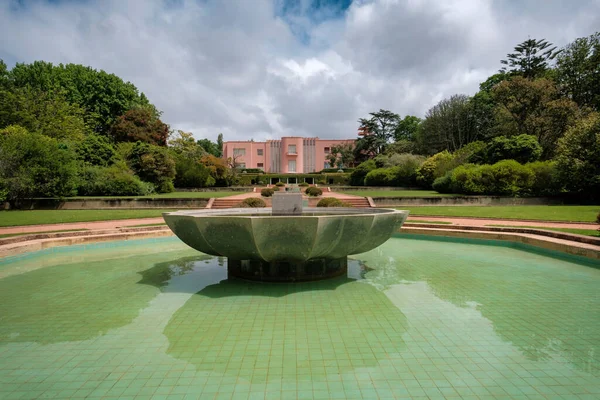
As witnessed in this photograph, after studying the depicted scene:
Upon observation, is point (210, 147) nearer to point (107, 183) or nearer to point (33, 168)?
point (107, 183)

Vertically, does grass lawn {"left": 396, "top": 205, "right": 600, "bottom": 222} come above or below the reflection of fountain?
below

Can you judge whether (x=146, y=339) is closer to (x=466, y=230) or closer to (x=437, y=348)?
(x=437, y=348)

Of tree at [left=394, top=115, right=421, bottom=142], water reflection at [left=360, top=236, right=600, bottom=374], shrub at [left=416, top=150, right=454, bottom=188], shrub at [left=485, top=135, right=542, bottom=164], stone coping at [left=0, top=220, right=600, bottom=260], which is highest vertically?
tree at [left=394, top=115, right=421, bottom=142]

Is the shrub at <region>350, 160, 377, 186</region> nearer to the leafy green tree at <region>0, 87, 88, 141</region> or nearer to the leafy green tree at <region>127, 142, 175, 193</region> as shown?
the leafy green tree at <region>127, 142, 175, 193</region>

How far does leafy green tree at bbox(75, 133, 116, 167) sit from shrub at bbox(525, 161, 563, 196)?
28668mm

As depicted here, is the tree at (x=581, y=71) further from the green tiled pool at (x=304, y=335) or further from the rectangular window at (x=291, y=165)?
the rectangular window at (x=291, y=165)

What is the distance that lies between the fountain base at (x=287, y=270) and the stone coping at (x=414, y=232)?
5.20m

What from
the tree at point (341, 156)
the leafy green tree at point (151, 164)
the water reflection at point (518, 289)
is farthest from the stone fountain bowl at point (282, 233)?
the tree at point (341, 156)

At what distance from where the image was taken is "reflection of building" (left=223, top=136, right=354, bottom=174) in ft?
199

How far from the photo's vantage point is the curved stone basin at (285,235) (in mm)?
4250

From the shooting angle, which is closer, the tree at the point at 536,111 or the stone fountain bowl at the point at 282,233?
the stone fountain bowl at the point at 282,233

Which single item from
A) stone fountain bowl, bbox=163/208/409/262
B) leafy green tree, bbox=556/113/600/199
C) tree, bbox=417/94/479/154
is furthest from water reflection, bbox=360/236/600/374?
tree, bbox=417/94/479/154

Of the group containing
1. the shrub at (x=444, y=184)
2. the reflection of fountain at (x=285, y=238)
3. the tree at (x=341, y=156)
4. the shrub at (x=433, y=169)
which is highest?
the tree at (x=341, y=156)

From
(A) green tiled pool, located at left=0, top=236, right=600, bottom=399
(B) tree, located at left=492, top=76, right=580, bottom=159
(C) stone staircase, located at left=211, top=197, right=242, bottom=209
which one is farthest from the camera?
(B) tree, located at left=492, top=76, right=580, bottom=159
